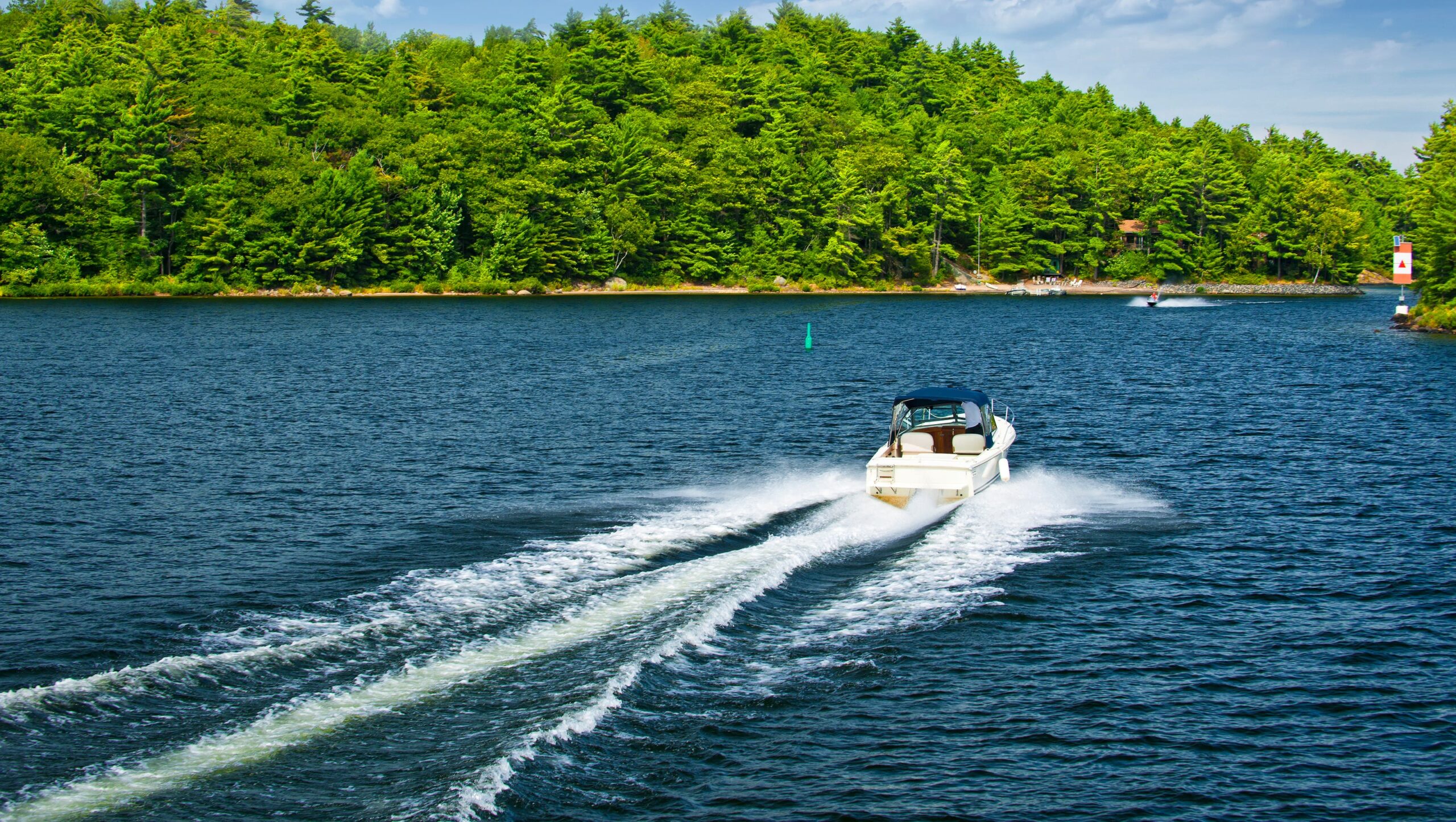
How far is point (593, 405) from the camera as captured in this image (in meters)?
48.4

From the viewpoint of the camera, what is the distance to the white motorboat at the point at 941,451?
27.9 meters

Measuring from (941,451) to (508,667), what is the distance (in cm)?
1659

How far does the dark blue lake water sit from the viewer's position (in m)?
14.2

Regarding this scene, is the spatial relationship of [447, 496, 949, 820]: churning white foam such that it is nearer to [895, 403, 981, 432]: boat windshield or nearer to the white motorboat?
the white motorboat

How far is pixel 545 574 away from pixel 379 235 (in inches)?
4529

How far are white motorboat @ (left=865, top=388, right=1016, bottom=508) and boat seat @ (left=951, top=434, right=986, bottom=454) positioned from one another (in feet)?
0.05

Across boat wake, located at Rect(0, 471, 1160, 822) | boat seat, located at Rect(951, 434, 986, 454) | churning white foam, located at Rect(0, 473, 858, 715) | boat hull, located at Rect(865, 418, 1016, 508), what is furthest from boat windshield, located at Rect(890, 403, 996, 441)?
churning white foam, located at Rect(0, 473, 858, 715)

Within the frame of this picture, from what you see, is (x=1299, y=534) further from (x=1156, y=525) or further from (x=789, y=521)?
(x=789, y=521)

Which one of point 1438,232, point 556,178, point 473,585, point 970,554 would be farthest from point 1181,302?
point 473,585

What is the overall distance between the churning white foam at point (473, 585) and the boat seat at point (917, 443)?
213cm

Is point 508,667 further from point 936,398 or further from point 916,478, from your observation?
point 936,398

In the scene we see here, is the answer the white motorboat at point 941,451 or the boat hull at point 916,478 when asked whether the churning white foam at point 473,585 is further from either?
the white motorboat at point 941,451

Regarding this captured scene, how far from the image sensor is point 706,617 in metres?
19.6

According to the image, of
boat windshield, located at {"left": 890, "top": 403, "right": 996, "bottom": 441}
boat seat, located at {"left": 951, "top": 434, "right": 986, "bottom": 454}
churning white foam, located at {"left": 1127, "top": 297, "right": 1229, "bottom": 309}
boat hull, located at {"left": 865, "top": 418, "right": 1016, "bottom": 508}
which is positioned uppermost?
churning white foam, located at {"left": 1127, "top": 297, "right": 1229, "bottom": 309}
